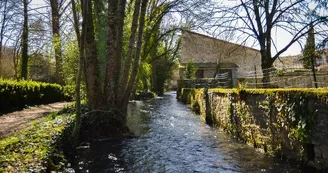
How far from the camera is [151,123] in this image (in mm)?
11875

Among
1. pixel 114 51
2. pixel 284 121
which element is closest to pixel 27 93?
pixel 114 51

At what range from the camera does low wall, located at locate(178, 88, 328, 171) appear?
4484mm

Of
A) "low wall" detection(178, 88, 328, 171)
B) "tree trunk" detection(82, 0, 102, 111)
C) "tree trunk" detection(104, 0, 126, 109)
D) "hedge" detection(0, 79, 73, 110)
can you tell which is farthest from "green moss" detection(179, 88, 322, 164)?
"hedge" detection(0, 79, 73, 110)

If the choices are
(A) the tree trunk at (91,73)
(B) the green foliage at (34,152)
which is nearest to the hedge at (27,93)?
(A) the tree trunk at (91,73)

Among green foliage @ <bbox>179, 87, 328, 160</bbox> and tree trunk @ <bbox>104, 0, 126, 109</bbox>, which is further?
tree trunk @ <bbox>104, 0, 126, 109</bbox>

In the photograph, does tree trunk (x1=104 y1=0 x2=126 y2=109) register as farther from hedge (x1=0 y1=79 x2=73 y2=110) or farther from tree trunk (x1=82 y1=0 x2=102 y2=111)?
hedge (x1=0 y1=79 x2=73 y2=110)

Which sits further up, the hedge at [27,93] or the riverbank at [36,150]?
the hedge at [27,93]

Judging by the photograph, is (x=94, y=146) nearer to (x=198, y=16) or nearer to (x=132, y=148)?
(x=132, y=148)

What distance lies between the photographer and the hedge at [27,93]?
1089 centimetres

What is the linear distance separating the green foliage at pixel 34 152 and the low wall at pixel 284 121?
407cm

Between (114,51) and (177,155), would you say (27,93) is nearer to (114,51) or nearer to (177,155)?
(114,51)

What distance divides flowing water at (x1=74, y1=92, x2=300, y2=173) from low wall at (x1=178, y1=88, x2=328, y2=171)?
29cm

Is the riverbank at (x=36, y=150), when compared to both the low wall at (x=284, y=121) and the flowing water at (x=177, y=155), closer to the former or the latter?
the flowing water at (x=177, y=155)

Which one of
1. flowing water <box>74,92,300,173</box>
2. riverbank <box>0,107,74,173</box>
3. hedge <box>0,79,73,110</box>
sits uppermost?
hedge <box>0,79,73,110</box>
